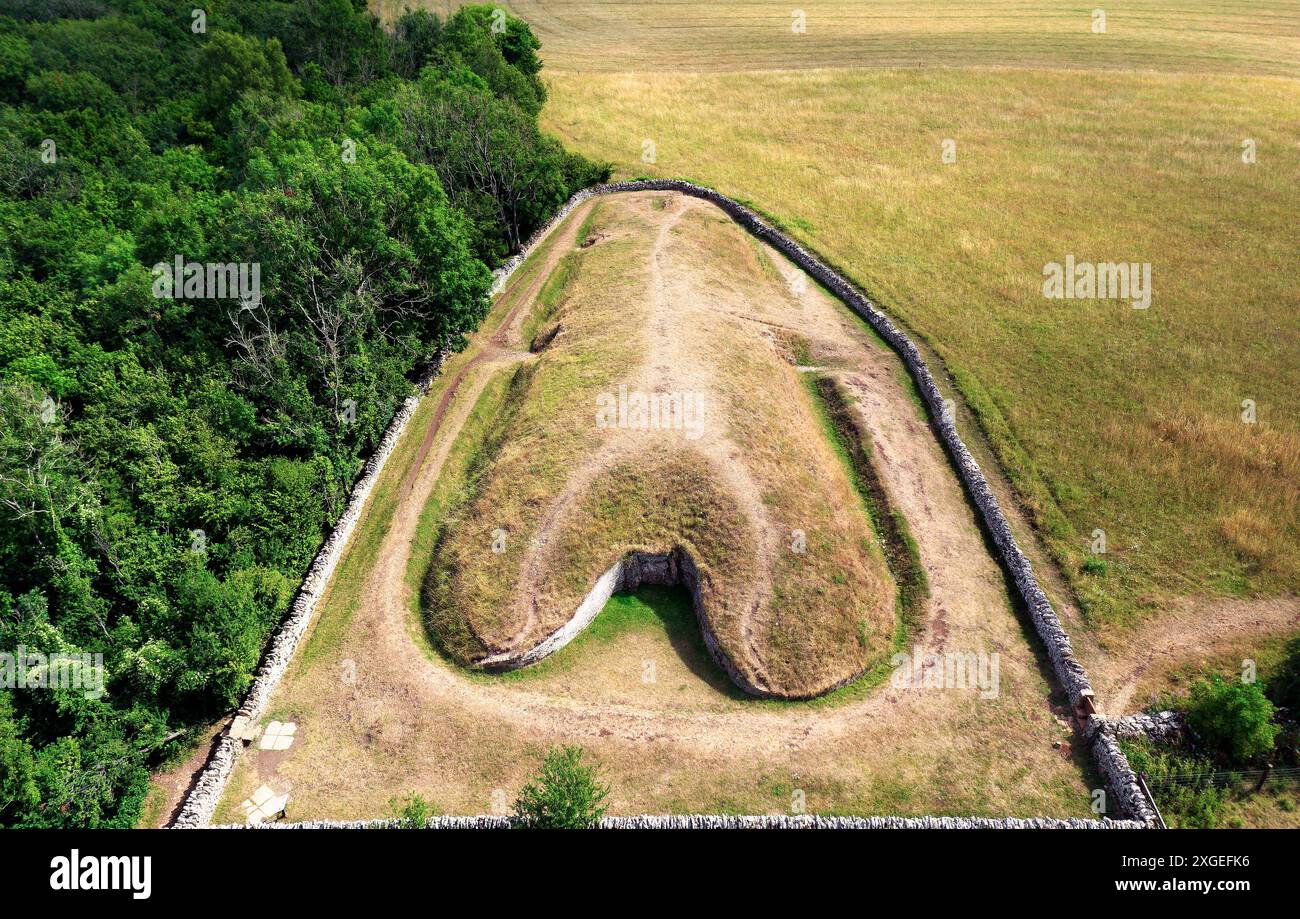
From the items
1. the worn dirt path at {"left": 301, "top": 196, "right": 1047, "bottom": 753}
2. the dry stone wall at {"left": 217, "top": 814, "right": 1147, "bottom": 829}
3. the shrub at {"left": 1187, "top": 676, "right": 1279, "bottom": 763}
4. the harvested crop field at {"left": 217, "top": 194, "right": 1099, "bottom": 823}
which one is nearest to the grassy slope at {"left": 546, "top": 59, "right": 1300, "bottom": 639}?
the worn dirt path at {"left": 301, "top": 196, "right": 1047, "bottom": 753}

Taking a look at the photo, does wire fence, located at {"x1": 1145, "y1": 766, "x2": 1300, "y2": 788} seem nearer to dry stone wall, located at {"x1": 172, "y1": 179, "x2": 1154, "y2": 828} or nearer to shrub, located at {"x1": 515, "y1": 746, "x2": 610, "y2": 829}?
dry stone wall, located at {"x1": 172, "y1": 179, "x2": 1154, "y2": 828}

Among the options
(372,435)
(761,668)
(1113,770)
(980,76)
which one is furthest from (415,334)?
(980,76)

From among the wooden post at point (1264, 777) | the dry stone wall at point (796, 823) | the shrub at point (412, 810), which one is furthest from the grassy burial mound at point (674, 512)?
the wooden post at point (1264, 777)

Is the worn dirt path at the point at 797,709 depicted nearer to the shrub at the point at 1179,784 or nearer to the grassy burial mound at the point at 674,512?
the grassy burial mound at the point at 674,512

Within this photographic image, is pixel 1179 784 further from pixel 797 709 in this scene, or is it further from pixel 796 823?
pixel 796 823

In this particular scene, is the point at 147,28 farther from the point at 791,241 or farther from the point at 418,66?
the point at 791,241
